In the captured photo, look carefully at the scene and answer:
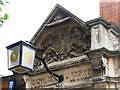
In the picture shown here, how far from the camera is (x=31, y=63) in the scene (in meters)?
6.38

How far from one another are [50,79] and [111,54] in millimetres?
2729

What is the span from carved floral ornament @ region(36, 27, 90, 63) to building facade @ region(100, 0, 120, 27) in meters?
1.40

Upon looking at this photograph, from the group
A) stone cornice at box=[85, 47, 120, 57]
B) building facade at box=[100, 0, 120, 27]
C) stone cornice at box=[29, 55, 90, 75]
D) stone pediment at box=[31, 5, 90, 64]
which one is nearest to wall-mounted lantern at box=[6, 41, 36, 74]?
stone cornice at box=[85, 47, 120, 57]

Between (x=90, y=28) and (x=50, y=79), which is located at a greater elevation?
(x=90, y=28)

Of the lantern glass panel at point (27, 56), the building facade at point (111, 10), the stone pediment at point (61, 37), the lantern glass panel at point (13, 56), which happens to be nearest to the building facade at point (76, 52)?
the stone pediment at point (61, 37)

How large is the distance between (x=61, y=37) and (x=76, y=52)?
1.08 meters

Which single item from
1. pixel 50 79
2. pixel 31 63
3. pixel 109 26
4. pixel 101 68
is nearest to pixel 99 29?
pixel 109 26

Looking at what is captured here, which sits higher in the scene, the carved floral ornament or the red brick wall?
the red brick wall

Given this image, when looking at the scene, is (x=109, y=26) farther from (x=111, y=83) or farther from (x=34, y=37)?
(x=34, y=37)

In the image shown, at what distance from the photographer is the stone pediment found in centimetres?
1115

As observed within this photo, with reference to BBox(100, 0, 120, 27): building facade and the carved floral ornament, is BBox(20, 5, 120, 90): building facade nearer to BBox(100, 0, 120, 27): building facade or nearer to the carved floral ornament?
the carved floral ornament

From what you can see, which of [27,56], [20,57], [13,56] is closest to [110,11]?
[27,56]

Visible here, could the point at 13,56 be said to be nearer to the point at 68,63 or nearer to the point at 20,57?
the point at 20,57

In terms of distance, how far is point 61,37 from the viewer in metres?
11.9
